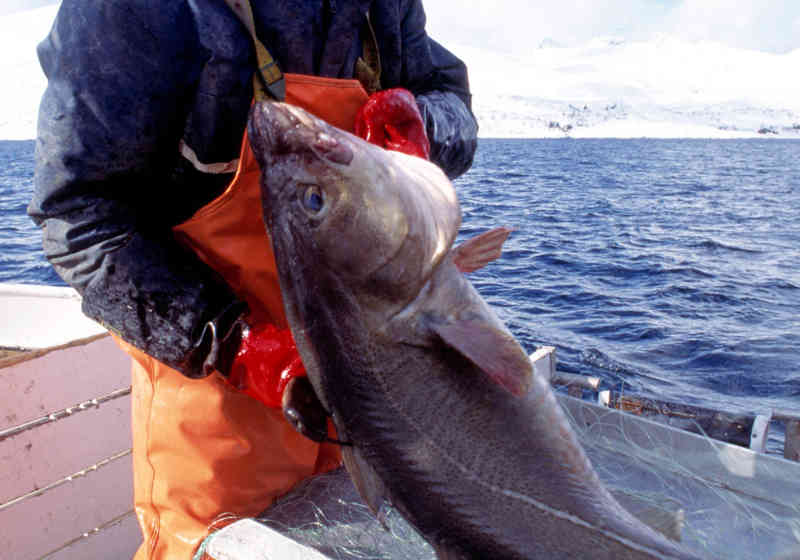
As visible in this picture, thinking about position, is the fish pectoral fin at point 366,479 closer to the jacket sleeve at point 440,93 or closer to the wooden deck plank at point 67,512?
the jacket sleeve at point 440,93

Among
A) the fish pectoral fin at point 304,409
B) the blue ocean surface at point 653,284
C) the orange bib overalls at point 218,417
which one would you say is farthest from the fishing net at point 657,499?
the blue ocean surface at point 653,284

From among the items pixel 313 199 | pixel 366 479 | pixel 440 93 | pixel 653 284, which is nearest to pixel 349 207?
pixel 313 199

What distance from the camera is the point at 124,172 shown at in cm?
214

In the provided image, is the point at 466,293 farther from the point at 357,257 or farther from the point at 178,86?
the point at 178,86

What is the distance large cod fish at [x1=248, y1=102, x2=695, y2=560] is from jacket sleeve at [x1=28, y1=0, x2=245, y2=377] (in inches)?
13.8

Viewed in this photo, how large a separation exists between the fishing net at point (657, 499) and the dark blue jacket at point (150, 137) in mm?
777

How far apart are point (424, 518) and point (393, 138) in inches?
50.9

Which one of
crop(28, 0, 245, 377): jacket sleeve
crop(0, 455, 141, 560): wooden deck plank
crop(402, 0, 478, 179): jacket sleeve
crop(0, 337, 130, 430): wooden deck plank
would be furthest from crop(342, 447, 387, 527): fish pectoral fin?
crop(0, 455, 141, 560): wooden deck plank

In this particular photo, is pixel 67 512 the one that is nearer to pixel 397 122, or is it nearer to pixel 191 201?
pixel 191 201

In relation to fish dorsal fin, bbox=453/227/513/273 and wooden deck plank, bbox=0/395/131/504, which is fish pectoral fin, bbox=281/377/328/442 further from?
wooden deck plank, bbox=0/395/131/504

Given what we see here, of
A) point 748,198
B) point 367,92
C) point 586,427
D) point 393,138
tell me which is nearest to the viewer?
point 393,138

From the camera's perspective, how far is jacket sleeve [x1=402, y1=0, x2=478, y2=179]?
9.35 ft

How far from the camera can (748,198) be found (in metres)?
29.0

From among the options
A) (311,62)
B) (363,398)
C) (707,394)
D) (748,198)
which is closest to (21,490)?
(363,398)
